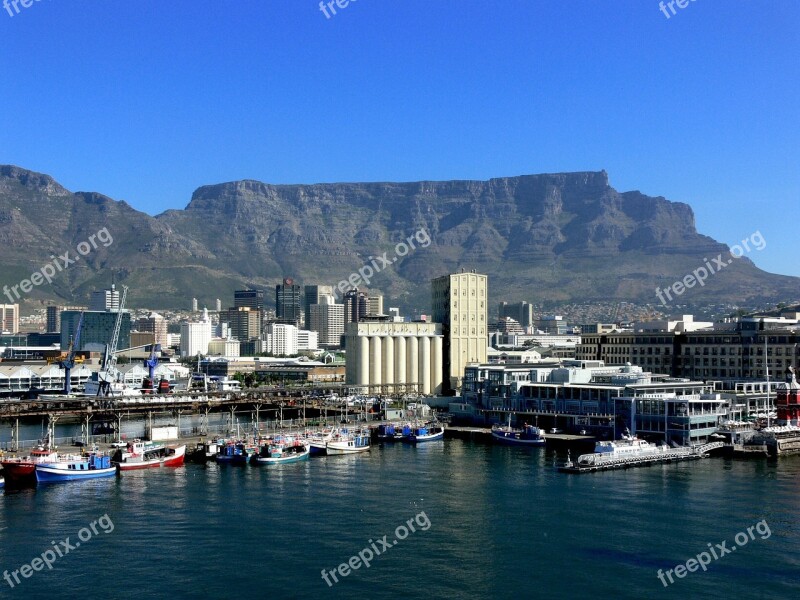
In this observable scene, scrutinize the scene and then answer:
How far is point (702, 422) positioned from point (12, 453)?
43111 millimetres

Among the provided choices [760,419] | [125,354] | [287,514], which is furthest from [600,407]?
[125,354]

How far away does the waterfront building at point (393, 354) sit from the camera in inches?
3620

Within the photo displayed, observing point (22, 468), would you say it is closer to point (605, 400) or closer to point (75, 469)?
point (75, 469)

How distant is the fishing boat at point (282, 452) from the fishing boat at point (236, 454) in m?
0.55

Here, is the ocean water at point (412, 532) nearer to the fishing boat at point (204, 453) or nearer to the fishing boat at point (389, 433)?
the fishing boat at point (204, 453)

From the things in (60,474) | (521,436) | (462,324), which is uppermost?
(462,324)

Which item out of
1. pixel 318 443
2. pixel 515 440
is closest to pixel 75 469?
pixel 318 443

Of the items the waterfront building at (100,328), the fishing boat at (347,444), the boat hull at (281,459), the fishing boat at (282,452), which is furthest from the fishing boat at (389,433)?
the waterfront building at (100,328)

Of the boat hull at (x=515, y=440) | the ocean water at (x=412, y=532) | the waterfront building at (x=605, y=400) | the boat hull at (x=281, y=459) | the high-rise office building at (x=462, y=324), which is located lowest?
the ocean water at (x=412, y=532)

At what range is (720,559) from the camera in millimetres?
32938

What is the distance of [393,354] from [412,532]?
185ft

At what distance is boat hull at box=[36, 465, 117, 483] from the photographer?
1850 inches

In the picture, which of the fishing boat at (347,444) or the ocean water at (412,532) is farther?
the fishing boat at (347,444)

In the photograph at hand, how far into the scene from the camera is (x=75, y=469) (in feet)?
158
